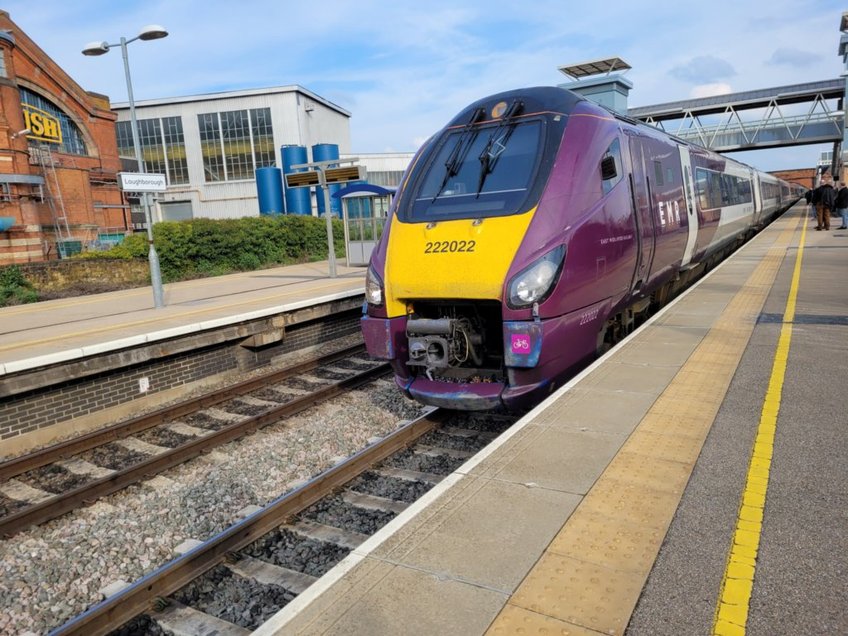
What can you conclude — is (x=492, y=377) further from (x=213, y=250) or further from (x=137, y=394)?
(x=213, y=250)

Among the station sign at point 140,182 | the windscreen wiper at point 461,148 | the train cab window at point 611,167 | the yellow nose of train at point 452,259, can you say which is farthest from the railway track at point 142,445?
the station sign at point 140,182

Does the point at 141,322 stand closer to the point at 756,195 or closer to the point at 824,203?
the point at 756,195

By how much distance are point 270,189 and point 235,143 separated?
1056 cm

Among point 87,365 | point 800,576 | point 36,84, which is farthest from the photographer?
point 36,84

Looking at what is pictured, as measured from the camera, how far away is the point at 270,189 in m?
42.6

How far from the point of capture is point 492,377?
5.60 m

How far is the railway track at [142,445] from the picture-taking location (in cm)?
542

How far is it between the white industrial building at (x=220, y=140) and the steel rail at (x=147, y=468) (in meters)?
42.7

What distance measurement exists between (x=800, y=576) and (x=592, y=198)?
3.80 meters

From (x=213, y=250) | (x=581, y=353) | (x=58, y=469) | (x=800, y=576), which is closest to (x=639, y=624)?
(x=800, y=576)

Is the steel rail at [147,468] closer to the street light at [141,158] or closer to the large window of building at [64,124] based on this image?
the street light at [141,158]

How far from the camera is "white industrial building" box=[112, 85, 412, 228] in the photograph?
48906mm

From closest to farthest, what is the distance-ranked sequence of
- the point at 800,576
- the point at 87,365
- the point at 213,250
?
the point at 800,576 → the point at 87,365 → the point at 213,250

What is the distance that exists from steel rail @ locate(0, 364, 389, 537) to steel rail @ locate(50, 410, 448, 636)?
1.75 meters
